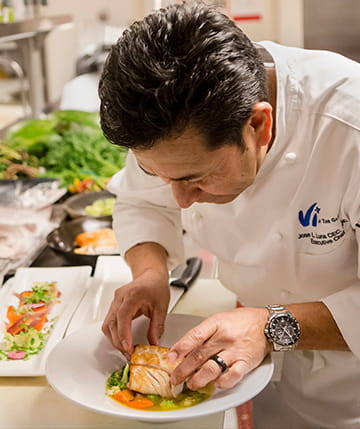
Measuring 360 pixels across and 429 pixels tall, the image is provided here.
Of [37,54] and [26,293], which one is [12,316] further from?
[37,54]

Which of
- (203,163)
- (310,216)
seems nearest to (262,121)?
(203,163)

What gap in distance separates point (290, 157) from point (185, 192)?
10.9 inches

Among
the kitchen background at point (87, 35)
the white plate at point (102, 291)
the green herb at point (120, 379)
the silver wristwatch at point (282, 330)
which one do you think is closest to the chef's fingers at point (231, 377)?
the silver wristwatch at point (282, 330)

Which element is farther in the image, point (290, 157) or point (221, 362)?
point (290, 157)

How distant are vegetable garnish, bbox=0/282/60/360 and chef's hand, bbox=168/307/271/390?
1.53ft

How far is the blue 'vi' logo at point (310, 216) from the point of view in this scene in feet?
4.56

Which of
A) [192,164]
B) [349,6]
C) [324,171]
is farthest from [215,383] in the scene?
[349,6]

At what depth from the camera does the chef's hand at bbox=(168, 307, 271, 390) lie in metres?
1.16

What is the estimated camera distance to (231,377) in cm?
115

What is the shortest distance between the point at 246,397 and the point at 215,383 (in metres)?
0.08

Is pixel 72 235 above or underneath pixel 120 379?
underneath

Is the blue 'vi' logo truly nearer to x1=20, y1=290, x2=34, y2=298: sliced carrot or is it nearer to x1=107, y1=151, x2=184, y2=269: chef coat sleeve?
x1=107, y1=151, x2=184, y2=269: chef coat sleeve

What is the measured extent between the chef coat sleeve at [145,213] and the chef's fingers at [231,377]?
0.61 meters

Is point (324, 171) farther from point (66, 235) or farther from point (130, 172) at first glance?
point (66, 235)
